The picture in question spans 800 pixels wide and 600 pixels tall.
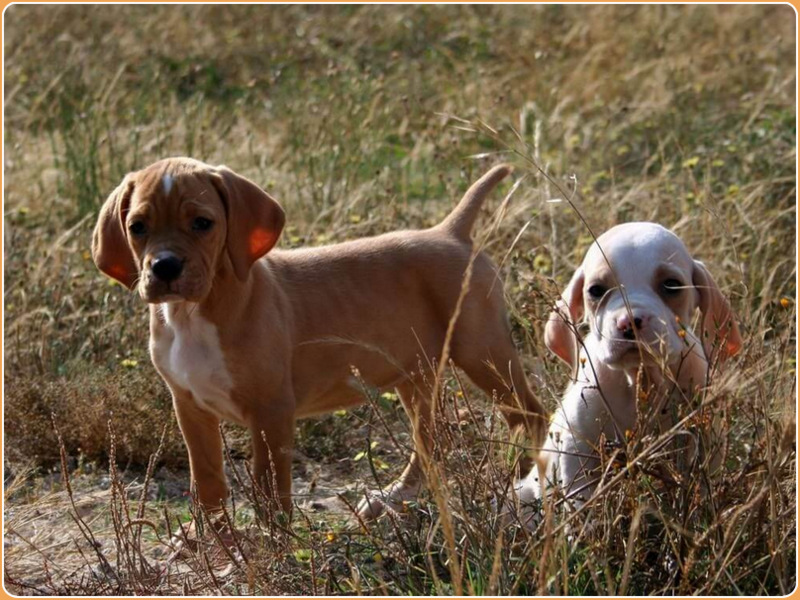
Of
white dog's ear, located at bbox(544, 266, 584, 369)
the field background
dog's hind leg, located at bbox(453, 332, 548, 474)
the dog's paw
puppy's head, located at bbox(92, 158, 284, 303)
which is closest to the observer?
the field background

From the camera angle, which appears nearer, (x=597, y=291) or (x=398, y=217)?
(x=597, y=291)

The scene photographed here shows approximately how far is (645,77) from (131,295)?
479 centimetres

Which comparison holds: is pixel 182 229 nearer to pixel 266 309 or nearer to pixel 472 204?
pixel 266 309

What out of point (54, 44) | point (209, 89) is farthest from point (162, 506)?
point (54, 44)

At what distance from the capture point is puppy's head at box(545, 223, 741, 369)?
152 inches

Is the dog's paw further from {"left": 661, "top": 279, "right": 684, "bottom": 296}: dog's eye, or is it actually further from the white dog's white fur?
{"left": 661, "top": 279, "right": 684, "bottom": 296}: dog's eye

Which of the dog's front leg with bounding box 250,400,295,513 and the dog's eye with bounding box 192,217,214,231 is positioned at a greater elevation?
the dog's eye with bounding box 192,217,214,231

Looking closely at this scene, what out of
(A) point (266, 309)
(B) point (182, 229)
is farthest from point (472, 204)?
(B) point (182, 229)

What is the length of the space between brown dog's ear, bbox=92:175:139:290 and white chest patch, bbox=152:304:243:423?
0.70 ft

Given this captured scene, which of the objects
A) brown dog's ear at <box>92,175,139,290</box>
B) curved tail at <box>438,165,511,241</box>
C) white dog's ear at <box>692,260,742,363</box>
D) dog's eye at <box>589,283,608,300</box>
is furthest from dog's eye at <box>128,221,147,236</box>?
white dog's ear at <box>692,260,742,363</box>

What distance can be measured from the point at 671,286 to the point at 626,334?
0.27 m

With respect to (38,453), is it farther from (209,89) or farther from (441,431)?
(209,89)

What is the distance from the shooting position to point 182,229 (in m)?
4.52

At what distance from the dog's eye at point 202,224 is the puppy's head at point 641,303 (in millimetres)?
1245
